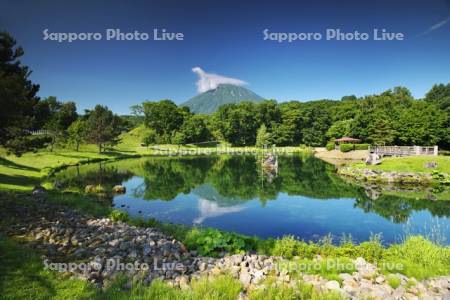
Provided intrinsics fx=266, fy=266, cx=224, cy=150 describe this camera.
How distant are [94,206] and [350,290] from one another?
471 inches

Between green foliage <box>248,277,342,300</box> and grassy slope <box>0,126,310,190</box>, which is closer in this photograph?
green foliage <box>248,277,342,300</box>

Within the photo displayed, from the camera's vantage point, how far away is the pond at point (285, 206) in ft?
43.9

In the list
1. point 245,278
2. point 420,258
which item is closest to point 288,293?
point 245,278

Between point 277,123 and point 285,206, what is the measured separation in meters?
63.5

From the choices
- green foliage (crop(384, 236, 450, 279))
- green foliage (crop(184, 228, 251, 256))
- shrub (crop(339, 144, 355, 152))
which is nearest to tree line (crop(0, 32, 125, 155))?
green foliage (crop(184, 228, 251, 256))

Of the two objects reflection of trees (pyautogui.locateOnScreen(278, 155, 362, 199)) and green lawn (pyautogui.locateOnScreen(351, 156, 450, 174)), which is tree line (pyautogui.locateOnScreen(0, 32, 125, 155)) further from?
green lawn (pyautogui.locateOnScreen(351, 156, 450, 174))

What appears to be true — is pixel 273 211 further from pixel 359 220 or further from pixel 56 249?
pixel 56 249

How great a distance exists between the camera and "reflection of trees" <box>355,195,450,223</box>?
15.5 metres

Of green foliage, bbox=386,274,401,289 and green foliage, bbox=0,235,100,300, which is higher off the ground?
green foliage, bbox=0,235,100,300

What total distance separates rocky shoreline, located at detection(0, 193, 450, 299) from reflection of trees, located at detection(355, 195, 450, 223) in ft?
34.0

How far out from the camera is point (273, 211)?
54.5 feet

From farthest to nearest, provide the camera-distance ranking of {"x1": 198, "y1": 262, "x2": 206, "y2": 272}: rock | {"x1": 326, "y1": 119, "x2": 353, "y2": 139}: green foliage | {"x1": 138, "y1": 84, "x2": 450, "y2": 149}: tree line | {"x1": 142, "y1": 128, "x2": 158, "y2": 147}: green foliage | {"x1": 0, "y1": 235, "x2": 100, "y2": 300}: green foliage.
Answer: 1. {"x1": 142, "y1": 128, "x2": 158, "y2": 147}: green foliage
2. {"x1": 138, "y1": 84, "x2": 450, "y2": 149}: tree line
3. {"x1": 326, "y1": 119, "x2": 353, "y2": 139}: green foliage
4. {"x1": 198, "y1": 262, "x2": 206, "y2": 272}: rock
5. {"x1": 0, "y1": 235, "x2": 100, "y2": 300}: green foliage

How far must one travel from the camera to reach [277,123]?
3120 inches

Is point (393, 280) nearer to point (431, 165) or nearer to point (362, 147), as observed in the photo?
point (431, 165)
